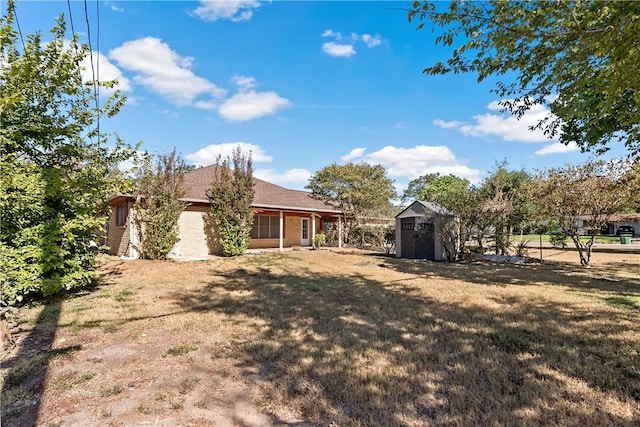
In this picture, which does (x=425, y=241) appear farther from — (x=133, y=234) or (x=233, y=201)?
(x=133, y=234)

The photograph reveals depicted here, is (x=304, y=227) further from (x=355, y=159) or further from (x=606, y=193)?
(x=606, y=193)

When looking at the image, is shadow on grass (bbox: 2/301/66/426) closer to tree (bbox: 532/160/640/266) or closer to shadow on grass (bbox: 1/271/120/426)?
shadow on grass (bbox: 1/271/120/426)

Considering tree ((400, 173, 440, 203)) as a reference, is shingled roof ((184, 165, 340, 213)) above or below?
below

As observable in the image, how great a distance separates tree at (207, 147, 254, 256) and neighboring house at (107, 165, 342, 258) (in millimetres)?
945

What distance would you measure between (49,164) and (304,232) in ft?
48.7

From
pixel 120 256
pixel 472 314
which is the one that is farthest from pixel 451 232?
pixel 120 256

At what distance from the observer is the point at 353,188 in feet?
76.6

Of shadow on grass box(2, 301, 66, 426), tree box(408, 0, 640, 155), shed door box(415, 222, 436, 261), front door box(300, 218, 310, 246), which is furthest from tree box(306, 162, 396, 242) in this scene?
shadow on grass box(2, 301, 66, 426)

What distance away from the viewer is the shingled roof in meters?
14.9

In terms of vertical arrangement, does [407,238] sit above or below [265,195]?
below

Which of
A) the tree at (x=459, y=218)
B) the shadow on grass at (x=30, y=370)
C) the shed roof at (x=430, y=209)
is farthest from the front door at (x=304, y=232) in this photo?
the shadow on grass at (x=30, y=370)

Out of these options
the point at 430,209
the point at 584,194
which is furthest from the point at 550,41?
the point at 430,209

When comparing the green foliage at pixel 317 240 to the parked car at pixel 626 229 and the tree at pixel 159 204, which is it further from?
the parked car at pixel 626 229

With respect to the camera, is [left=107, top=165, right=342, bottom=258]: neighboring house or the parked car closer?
[left=107, top=165, right=342, bottom=258]: neighboring house
